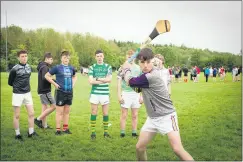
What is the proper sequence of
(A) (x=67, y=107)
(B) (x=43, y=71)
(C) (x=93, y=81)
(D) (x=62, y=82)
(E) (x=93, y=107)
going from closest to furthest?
(C) (x=93, y=81) < (E) (x=93, y=107) < (D) (x=62, y=82) < (A) (x=67, y=107) < (B) (x=43, y=71)

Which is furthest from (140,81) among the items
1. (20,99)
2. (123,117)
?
(20,99)

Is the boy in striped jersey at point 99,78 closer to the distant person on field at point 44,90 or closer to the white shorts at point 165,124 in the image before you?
the distant person on field at point 44,90

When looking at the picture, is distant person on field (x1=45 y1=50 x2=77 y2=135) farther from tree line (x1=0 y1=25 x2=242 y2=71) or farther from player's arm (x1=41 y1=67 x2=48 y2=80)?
tree line (x1=0 y1=25 x2=242 y2=71)

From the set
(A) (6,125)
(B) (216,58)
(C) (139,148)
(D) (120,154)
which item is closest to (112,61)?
(A) (6,125)

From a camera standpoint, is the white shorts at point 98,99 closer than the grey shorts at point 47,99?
Yes

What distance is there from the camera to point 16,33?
30.5 meters

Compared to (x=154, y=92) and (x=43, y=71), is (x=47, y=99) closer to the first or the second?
(x=43, y=71)

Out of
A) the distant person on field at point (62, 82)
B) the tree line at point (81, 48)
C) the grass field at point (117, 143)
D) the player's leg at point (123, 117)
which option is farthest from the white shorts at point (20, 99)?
the tree line at point (81, 48)

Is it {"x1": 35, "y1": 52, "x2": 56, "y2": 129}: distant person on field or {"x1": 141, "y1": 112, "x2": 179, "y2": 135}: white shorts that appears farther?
{"x1": 35, "y1": 52, "x2": 56, "y2": 129}: distant person on field

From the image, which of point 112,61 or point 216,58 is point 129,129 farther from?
point 216,58

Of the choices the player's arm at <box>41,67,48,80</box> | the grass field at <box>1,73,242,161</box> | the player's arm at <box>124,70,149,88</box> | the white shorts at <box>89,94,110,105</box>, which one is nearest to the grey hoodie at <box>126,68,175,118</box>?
the player's arm at <box>124,70,149,88</box>

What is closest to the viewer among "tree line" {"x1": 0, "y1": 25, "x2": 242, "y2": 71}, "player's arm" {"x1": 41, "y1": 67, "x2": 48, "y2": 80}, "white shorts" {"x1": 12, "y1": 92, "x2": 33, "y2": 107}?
"white shorts" {"x1": 12, "y1": 92, "x2": 33, "y2": 107}

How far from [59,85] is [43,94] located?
0.87m

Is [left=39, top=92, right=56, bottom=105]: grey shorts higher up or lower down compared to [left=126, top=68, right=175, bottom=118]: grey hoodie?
lower down
